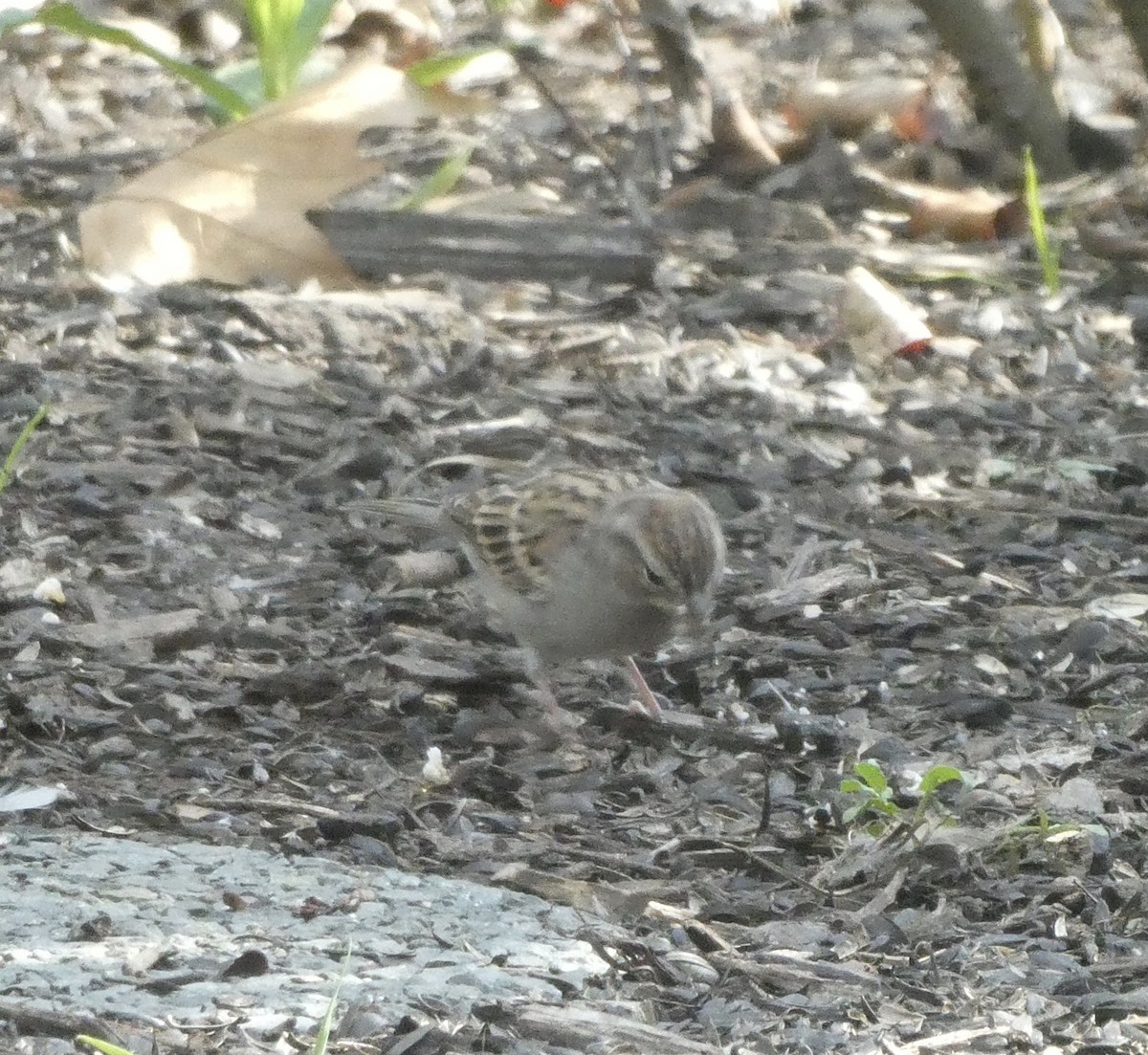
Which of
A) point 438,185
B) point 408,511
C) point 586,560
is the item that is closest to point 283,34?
point 438,185

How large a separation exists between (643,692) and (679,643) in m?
0.40

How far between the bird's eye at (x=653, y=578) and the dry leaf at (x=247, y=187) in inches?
109

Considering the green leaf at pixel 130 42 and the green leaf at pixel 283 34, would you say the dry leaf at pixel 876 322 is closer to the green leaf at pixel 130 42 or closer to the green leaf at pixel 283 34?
the green leaf at pixel 283 34

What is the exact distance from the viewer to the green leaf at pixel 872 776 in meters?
4.73

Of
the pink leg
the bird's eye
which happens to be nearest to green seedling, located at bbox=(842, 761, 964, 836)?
the pink leg

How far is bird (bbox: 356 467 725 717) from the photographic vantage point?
5.60 metres

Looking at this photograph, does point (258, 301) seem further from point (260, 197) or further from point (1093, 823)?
point (1093, 823)

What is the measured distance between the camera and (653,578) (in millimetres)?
5633

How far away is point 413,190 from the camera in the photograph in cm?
934

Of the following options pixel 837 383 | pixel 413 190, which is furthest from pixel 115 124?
pixel 837 383

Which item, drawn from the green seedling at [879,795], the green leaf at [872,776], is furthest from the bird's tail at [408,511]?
the green leaf at [872,776]

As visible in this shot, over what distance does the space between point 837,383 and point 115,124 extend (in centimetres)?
403

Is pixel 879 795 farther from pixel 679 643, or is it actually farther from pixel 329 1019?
pixel 329 1019

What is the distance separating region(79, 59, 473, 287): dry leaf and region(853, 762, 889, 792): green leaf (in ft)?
12.5
